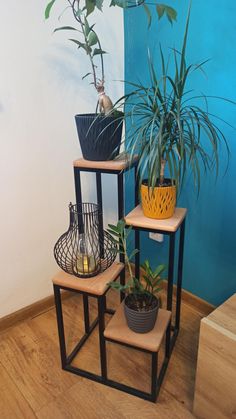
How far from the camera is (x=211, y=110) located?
1.44 meters

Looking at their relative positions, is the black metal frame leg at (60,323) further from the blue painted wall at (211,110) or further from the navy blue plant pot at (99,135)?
the blue painted wall at (211,110)

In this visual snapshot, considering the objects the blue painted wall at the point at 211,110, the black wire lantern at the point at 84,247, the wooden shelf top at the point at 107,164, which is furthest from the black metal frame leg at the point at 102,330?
the blue painted wall at the point at 211,110

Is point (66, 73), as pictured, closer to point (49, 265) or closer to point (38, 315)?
point (49, 265)

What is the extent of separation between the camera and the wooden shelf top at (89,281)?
1.20 meters

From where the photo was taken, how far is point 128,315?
1.23 meters

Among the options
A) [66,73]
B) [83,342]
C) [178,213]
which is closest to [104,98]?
[66,73]

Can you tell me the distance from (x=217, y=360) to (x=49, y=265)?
1.05 metres

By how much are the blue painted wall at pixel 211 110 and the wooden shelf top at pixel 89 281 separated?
583 millimetres

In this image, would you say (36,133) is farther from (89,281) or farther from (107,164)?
(89,281)

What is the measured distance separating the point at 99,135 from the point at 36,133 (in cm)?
46

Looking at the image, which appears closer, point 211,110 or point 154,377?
point 154,377

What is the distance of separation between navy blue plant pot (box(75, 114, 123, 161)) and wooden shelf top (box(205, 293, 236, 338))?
2.37 ft

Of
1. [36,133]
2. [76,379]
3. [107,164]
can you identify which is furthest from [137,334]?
[36,133]

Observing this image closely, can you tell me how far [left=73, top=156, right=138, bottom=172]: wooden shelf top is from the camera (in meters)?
1.22
